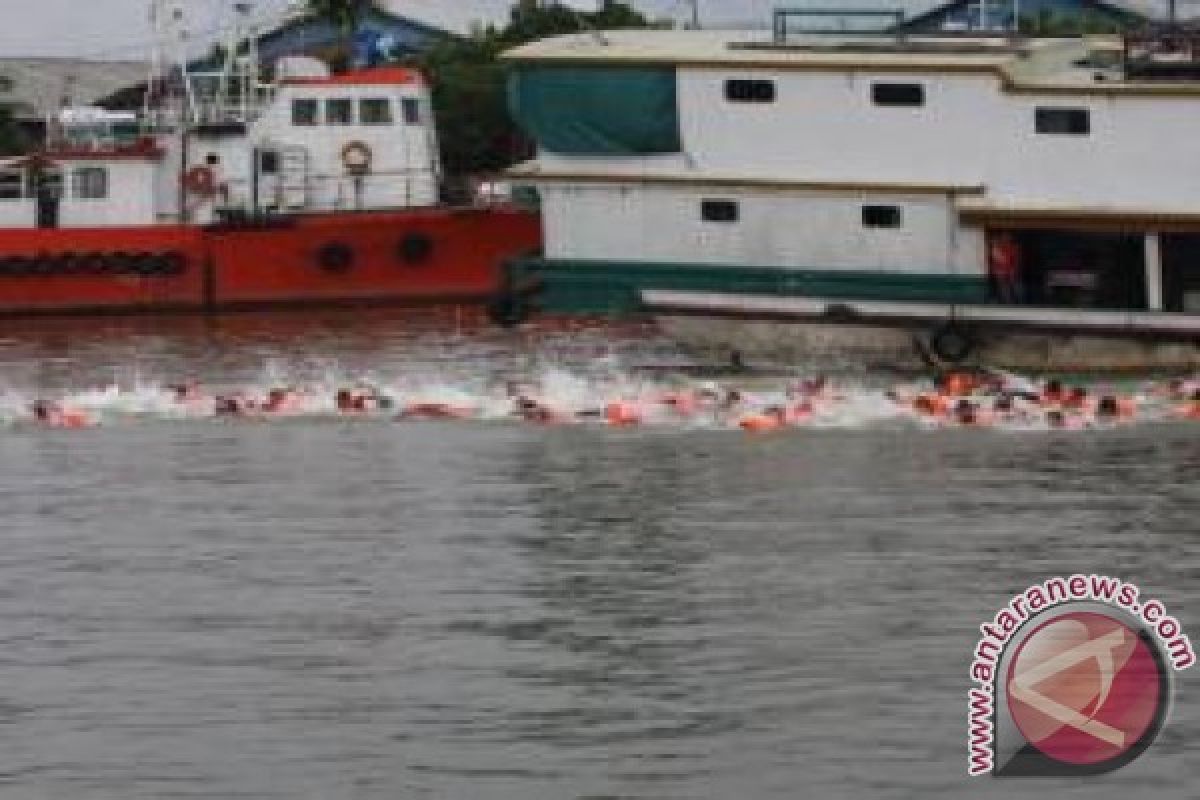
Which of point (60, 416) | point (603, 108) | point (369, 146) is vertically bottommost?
point (60, 416)

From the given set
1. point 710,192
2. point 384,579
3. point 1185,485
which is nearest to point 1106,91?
point 710,192

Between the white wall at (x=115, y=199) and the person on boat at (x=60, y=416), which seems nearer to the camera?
the person on boat at (x=60, y=416)

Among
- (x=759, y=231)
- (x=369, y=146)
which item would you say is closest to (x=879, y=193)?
(x=759, y=231)

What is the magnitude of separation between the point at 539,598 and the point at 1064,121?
14464 millimetres

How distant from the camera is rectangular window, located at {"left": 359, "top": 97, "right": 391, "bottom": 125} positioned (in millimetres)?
54938

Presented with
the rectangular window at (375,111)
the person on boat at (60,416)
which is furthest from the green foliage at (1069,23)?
the person on boat at (60,416)

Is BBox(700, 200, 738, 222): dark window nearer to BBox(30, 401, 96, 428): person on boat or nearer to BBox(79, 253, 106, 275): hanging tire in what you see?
BBox(30, 401, 96, 428): person on boat

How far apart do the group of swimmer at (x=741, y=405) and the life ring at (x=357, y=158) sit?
54.0 feet

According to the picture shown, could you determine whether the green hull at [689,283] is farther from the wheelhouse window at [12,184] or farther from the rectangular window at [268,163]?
the wheelhouse window at [12,184]

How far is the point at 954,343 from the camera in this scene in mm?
38719

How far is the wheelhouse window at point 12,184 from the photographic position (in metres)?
54.8

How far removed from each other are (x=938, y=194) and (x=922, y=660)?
1635 centimetres

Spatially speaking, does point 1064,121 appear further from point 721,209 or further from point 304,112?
point 304,112

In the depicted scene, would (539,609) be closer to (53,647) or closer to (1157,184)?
(53,647)
